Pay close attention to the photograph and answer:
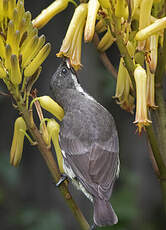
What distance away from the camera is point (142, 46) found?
5.25 feet

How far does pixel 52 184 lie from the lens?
4383 mm

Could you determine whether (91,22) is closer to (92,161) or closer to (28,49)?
(28,49)

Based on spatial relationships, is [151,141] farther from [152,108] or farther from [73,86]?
[73,86]

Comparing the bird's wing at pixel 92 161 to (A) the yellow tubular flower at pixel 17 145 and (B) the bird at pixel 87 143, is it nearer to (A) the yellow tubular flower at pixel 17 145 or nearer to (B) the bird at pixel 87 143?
(B) the bird at pixel 87 143

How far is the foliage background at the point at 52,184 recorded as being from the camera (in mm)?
3789

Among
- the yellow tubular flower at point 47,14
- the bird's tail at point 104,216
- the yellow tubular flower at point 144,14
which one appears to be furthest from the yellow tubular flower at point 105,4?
the bird's tail at point 104,216

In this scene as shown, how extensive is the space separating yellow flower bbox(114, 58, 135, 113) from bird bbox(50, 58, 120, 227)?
0.99 feet

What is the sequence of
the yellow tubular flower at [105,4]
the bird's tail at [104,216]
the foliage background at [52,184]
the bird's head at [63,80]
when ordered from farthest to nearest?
the foliage background at [52,184]
the bird's head at [63,80]
the bird's tail at [104,216]
the yellow tubular flower at [105,4]

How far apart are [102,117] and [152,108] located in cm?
73

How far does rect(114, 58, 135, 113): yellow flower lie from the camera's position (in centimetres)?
180

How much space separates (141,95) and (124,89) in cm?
27

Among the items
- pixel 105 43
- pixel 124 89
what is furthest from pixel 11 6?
pixel 124 89

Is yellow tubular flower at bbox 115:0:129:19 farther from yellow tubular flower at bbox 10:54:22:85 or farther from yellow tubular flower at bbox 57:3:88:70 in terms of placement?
yellow tubular flower at bbox 10:54:22:85

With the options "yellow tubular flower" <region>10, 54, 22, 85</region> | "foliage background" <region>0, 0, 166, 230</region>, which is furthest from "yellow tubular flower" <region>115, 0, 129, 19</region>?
"foliage background" <region>0, 0, 166, 230</region>
